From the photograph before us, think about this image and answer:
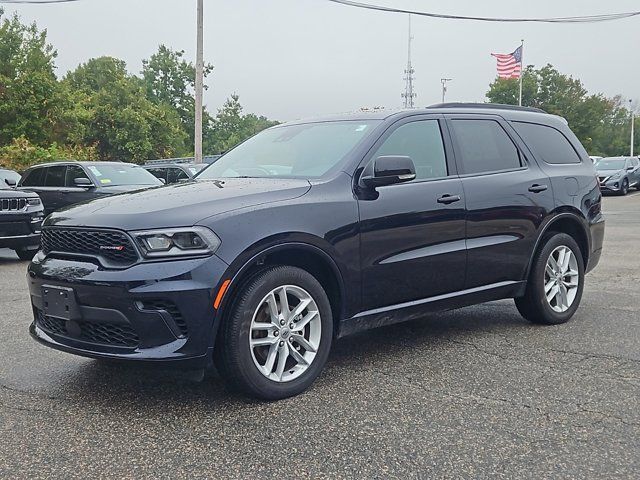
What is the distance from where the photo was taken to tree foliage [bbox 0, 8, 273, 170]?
27875mm

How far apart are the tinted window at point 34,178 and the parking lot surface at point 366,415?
8258 mm

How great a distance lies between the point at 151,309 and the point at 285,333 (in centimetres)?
79

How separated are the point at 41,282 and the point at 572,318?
14.0ft

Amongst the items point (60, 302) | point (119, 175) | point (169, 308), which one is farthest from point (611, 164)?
point (60, 302)

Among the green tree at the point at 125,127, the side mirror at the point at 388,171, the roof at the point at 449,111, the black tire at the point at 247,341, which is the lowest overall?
the black tire at the point at 247,341

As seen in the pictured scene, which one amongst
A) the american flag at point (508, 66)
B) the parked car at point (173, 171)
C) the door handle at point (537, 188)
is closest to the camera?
the door handle at point (537, 188)

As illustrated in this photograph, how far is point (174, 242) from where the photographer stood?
3510 millimetres

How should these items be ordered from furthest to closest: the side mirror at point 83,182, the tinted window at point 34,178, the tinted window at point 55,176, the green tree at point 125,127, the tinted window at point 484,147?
the green tree at point 125,127 < the tinted window at point 34,178 < the tinted window at point 55,176 < the side mirror at point 83,182 < the tinted window at point 484,147

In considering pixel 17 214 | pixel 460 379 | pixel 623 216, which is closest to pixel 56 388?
pixel 460 379

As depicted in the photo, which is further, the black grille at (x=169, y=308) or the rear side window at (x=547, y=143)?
the rear side window at (x=547, y=143)

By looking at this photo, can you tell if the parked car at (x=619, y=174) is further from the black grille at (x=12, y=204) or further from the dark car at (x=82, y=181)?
the black grille at (x=12, y=204)

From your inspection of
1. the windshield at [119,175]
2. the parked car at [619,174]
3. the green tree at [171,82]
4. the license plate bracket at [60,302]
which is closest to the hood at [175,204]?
the license plate bracket at [60,302]

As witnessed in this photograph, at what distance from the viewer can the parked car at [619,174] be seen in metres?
25.9

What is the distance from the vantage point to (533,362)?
14.8 ft
